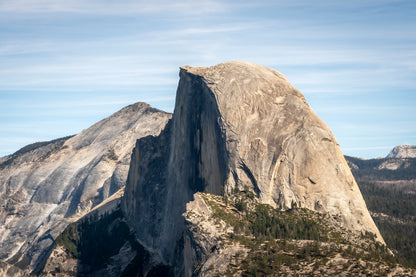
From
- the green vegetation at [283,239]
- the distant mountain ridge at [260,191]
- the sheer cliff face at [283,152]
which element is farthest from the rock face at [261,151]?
the green vegetation at [283,239]

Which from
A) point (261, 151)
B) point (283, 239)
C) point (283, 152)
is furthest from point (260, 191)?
point (283, 239)

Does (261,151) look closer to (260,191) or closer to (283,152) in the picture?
(283,152)

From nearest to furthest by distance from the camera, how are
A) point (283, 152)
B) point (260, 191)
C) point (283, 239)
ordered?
point (283, 239)
point (260, 191)
point (283, 152)

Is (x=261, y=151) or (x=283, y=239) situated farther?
(x=261, y=151)

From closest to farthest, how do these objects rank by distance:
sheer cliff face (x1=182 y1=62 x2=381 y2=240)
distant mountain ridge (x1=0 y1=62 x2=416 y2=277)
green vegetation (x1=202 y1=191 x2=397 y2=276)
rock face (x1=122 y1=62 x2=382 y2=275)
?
green vegetation (x1=202 y1=191 x2=397 y2=276)
distant mountain ridge (x1=0 y1=62 x2=416 y2=277)
sheer cliff face (x1=182 y1=62 x2=381 y2=240)
rock face (x1=122 y1=62 x2=382 y2=275)

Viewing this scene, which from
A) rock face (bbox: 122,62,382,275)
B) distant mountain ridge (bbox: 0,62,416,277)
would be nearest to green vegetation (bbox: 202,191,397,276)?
distant mountain ridge (bbox: 0,62,416,277)

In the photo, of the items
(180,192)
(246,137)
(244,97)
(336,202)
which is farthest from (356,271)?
(180,192)

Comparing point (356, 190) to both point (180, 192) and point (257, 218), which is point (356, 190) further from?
point (180, 192)

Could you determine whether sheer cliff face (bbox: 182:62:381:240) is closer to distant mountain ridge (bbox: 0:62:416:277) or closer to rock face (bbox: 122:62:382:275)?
rock face (bbox: 122:62:382:275)

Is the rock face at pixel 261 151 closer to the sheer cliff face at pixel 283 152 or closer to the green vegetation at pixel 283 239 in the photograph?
the sheer cliff face at pixel 283 152
